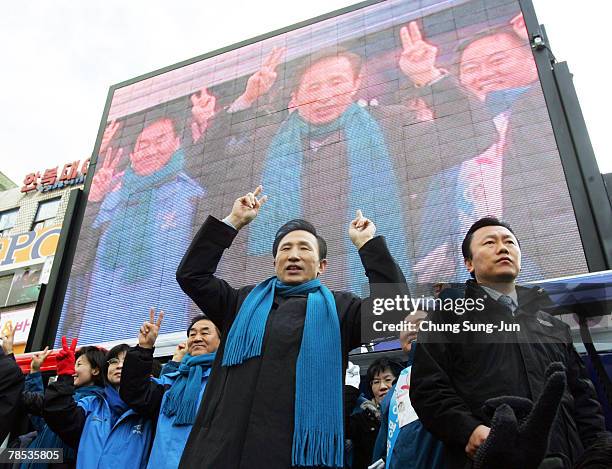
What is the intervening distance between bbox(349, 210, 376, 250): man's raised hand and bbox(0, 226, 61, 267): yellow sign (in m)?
12.7

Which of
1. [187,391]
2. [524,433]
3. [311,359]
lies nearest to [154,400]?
[187,391]

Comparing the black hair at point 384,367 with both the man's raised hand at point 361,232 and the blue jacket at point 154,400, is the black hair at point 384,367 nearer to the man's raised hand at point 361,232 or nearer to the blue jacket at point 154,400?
the blue jacket at point 154,400

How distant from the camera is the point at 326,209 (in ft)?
16.2

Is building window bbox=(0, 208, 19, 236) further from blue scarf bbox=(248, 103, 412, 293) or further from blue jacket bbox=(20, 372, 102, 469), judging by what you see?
blue jacket bbox=(20, 372, 102, 469)

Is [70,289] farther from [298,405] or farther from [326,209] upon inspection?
[298,405]

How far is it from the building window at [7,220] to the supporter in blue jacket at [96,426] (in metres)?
13.8

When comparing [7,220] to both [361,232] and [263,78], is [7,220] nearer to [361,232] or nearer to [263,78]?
[263,78]

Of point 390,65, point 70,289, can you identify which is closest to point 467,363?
point 390,65

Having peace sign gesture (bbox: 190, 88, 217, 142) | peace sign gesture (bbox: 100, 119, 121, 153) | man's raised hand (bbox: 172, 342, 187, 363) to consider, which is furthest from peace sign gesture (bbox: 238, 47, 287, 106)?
man's raised hand (bbox: 172, 342, 187, 363)

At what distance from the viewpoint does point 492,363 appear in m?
1.28

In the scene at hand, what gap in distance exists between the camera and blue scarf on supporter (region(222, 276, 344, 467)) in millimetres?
1246

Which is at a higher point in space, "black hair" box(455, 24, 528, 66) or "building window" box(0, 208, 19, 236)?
"building window" box(0, 208, 19, 236)

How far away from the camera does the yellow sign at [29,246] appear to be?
42.0 feet

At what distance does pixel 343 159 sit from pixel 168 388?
3.44 meters
